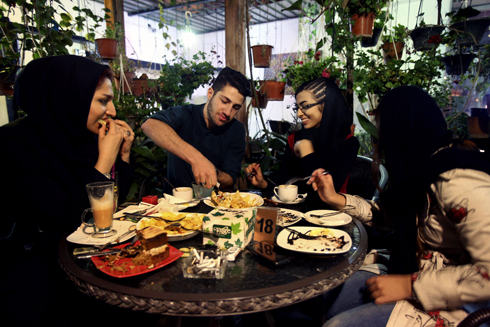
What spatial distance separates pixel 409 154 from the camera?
1245 millimetres

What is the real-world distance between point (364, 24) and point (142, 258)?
10.0ft

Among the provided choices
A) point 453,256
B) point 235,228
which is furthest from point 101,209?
point 453,256

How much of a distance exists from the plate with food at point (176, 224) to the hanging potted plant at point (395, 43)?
3163 millimetres

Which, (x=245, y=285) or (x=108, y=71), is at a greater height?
(x=108, y=71)

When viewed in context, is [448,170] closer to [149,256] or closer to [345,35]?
[149,256]

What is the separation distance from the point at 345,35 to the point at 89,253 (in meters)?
3.07

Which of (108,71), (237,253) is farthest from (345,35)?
(237,253)

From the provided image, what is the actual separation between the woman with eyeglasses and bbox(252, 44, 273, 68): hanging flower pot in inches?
54.6

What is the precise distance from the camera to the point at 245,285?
90cm

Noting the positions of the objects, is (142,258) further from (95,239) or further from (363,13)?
(363,13)

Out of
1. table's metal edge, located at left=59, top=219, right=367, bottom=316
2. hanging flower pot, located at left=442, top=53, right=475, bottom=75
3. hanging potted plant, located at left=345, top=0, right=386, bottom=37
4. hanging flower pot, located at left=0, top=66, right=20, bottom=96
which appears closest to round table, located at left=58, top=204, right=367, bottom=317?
table's metal edge, located at left=59, top=219, right=367, bottom=316

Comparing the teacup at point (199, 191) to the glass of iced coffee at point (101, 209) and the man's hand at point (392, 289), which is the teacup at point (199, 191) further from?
the man's hand at point (392, 289)

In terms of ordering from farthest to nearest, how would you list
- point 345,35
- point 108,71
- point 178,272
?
point 345,35 → point 108,71 → point 178,272

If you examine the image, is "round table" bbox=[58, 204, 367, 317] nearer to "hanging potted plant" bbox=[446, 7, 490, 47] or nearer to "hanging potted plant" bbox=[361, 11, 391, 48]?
"hanging potted plant" bbox=[361, 11, 391, 48]
